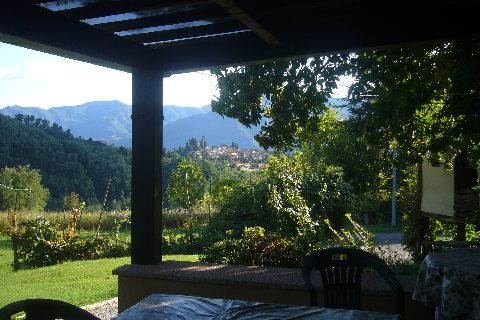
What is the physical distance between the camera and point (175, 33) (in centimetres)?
334

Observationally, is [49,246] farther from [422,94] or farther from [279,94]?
[422,94]

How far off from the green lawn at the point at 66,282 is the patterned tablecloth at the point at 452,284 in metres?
4.55

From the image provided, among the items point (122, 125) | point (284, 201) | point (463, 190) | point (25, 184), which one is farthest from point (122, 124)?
point (463, 190)

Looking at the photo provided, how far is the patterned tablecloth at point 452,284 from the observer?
2.30 metres

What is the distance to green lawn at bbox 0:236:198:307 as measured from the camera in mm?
6605

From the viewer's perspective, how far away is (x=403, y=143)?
5.17 meters

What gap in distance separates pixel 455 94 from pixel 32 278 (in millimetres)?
7047

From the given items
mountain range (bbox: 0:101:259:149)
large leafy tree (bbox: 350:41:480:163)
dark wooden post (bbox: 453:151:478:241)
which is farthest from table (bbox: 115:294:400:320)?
mountain range (bbox: 0:101:259:149)

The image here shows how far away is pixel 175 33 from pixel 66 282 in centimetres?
549

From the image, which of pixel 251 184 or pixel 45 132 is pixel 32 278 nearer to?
pixel 251 184

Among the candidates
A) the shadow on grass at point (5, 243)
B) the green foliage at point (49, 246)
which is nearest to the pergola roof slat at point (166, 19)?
the green foliage at point (49, 246)

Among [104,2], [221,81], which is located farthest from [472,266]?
[221,81]

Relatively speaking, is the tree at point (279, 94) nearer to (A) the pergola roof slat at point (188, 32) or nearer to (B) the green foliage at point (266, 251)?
(B) the green foliage at point (266, 251)

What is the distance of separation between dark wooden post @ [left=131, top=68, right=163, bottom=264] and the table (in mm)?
1760
